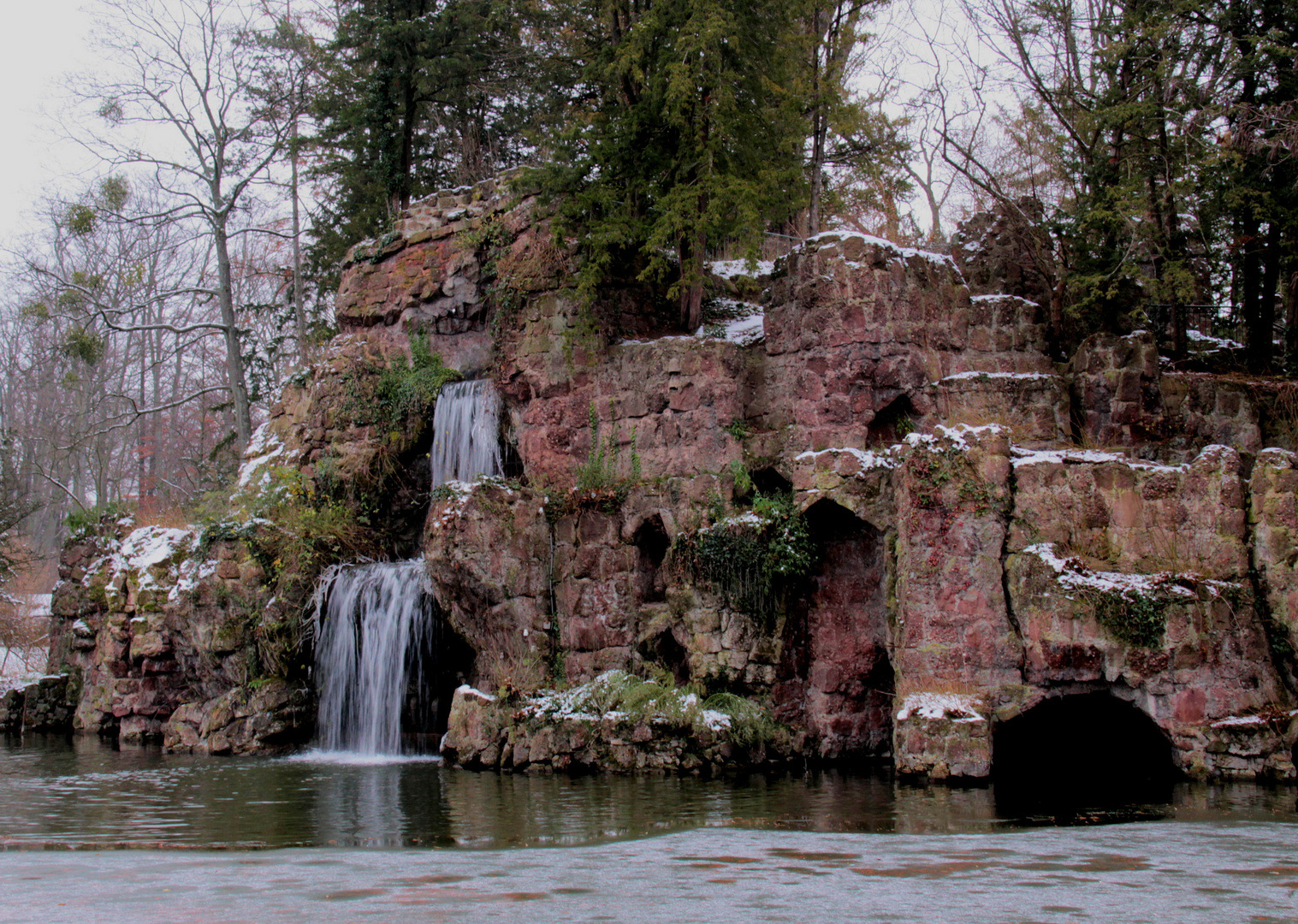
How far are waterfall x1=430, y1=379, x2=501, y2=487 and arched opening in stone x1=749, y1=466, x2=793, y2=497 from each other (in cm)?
528

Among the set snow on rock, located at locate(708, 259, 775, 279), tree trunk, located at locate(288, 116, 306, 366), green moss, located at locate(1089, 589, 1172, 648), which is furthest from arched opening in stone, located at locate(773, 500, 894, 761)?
tree trunk, located at locate(288, 116, 306, 366)

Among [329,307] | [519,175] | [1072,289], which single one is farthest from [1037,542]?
[329,307]

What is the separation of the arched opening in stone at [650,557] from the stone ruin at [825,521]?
0.05 metres

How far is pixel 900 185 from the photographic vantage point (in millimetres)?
28672

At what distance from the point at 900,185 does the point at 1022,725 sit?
1816 cm

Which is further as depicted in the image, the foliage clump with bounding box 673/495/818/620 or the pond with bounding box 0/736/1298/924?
the foliage clump with bounding box 673/495/818/620

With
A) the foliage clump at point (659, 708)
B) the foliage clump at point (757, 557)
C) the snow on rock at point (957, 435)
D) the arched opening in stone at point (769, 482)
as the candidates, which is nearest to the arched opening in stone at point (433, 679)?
the foliage clump at point (659, 708)

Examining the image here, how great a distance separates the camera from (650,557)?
56.3ft

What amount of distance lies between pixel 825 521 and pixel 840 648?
5.99 feet

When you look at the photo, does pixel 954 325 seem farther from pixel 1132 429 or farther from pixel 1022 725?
pixel 1022 725

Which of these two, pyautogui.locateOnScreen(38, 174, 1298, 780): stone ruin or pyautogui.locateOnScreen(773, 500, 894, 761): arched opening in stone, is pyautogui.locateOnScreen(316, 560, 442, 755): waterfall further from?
pyautogui.locateOnScreen(773, 500, 894, 761): arched opening in stone

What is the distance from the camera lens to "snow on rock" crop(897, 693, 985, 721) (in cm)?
1292

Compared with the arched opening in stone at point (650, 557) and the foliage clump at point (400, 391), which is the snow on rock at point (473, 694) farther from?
the foliage clump at point (400, 391)

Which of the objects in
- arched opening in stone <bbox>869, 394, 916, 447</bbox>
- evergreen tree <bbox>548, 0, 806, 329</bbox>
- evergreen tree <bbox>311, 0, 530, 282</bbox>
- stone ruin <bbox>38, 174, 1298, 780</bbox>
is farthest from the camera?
evergreen tree <bbox>311, 0, 530, 282</bbox>
